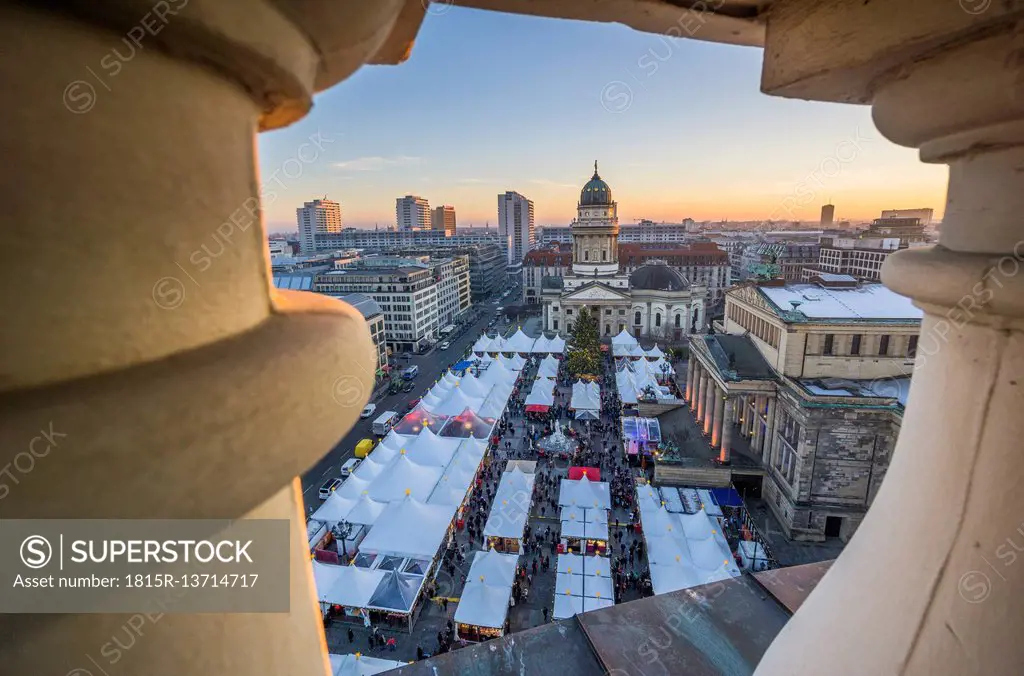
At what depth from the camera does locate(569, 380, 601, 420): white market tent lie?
28.0m

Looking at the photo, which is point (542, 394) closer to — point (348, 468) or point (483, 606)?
point (348, 468)

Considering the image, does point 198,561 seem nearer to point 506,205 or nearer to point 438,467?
point 438,467

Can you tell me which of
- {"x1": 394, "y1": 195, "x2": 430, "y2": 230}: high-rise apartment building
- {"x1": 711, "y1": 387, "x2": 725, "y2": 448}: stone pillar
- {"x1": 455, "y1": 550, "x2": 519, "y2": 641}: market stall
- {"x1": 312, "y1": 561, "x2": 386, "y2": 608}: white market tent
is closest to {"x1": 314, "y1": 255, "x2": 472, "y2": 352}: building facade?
{"x1": 711, "y1": 387, "x2": 725, "y2": 448}: stone pillar

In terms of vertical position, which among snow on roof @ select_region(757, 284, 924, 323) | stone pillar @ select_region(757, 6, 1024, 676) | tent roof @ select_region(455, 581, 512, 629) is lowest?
tent roof @ select_region(455, 581, 512, 629)

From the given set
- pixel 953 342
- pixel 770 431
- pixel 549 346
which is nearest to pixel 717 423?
pixel 770 431

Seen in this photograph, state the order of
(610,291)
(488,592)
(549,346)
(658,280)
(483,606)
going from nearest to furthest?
(483,606) → (488,592) → (549,346) → (610,291) → (658,280)

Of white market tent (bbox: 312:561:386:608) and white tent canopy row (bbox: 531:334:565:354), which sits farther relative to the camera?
white tent canopy row (bbox: 531:334:565:354)

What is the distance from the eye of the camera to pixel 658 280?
173ft

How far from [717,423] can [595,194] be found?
35.9m

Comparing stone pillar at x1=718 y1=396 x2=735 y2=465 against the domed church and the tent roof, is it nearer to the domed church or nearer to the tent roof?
the tent roof

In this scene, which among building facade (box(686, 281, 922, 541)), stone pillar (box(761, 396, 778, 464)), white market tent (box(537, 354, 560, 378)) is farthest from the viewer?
white market tent (box(537, 354, 560, 378))

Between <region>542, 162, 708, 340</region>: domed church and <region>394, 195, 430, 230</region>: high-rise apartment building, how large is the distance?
118839 millimetres

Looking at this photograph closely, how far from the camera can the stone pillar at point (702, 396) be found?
88.8ft

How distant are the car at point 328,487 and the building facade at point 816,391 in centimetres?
1590
